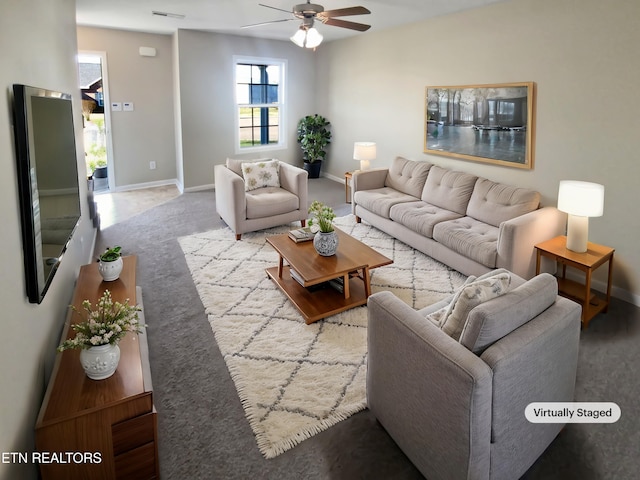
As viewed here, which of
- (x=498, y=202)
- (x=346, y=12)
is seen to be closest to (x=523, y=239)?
(x=498, y=202)

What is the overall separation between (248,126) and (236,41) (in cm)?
137

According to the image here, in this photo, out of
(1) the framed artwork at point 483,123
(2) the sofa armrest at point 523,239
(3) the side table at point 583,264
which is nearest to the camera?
(3) the side table at point 583,264

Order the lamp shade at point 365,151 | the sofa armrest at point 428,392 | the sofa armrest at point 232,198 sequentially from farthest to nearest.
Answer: the lamp shade at point 365,151 < the sofa armrest at point 232,198 < the sofa armrest at point 428,392

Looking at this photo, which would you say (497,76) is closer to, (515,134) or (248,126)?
(515,134)

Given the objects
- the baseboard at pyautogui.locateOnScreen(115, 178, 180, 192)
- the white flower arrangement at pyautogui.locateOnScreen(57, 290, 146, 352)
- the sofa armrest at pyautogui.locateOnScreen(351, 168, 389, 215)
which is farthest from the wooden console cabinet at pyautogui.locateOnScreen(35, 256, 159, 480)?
the baseboard at pyautogui.locateOnScreen(115, 178, 180, 192)

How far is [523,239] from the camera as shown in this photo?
11.0ft

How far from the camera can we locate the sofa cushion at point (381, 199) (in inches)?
185

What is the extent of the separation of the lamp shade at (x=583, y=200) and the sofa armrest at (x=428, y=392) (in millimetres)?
2007

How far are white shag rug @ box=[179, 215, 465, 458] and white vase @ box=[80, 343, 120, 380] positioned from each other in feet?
2.52

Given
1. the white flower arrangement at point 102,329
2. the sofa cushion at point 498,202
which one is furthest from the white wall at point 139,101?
the white flower arrangement at point 102,329

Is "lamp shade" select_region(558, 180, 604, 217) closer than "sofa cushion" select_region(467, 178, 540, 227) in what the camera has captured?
Yes

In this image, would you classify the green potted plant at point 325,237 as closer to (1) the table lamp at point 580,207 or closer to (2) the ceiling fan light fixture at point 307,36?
(2) the ceiling fan light fixture at point 307,36

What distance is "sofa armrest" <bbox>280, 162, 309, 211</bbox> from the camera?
5.09 metres

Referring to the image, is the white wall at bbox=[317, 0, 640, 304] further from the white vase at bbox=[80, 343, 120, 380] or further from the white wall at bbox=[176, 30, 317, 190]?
the white vase at bbox=[80, 343, 120, 380]
